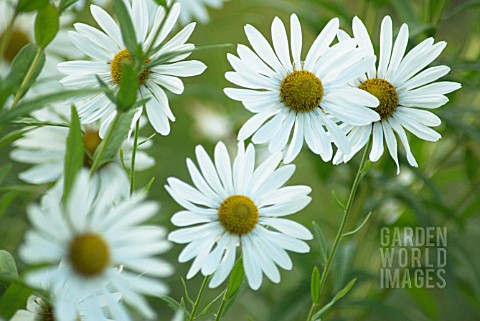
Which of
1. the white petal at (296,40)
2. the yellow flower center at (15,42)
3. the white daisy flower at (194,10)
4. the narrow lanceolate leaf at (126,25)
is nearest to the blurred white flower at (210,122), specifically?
the white daisy flower at (194,10)

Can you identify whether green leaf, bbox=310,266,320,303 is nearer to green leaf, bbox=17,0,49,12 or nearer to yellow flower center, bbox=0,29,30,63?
green leaf, bbox=17,0,49,12

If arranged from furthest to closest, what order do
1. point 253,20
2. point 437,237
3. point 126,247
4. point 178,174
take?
point 178,174 < point 253,20 < point 437,237 < point 126,247

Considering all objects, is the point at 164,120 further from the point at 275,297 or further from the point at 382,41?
the point at 275,297

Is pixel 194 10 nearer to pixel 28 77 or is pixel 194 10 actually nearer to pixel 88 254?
pixel 28 77

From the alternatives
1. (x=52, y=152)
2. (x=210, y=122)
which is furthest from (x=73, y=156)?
(x=210, y=122)

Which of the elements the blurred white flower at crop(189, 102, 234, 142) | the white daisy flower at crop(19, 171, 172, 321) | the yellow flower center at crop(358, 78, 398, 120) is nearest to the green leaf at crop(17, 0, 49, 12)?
the white daisy flower at crop(19, 171, 172, 321)

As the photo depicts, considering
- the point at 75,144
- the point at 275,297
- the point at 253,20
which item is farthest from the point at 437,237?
the point at 75,144

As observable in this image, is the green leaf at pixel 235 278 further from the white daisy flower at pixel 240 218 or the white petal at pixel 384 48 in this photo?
the white petal at pixel 384 48
